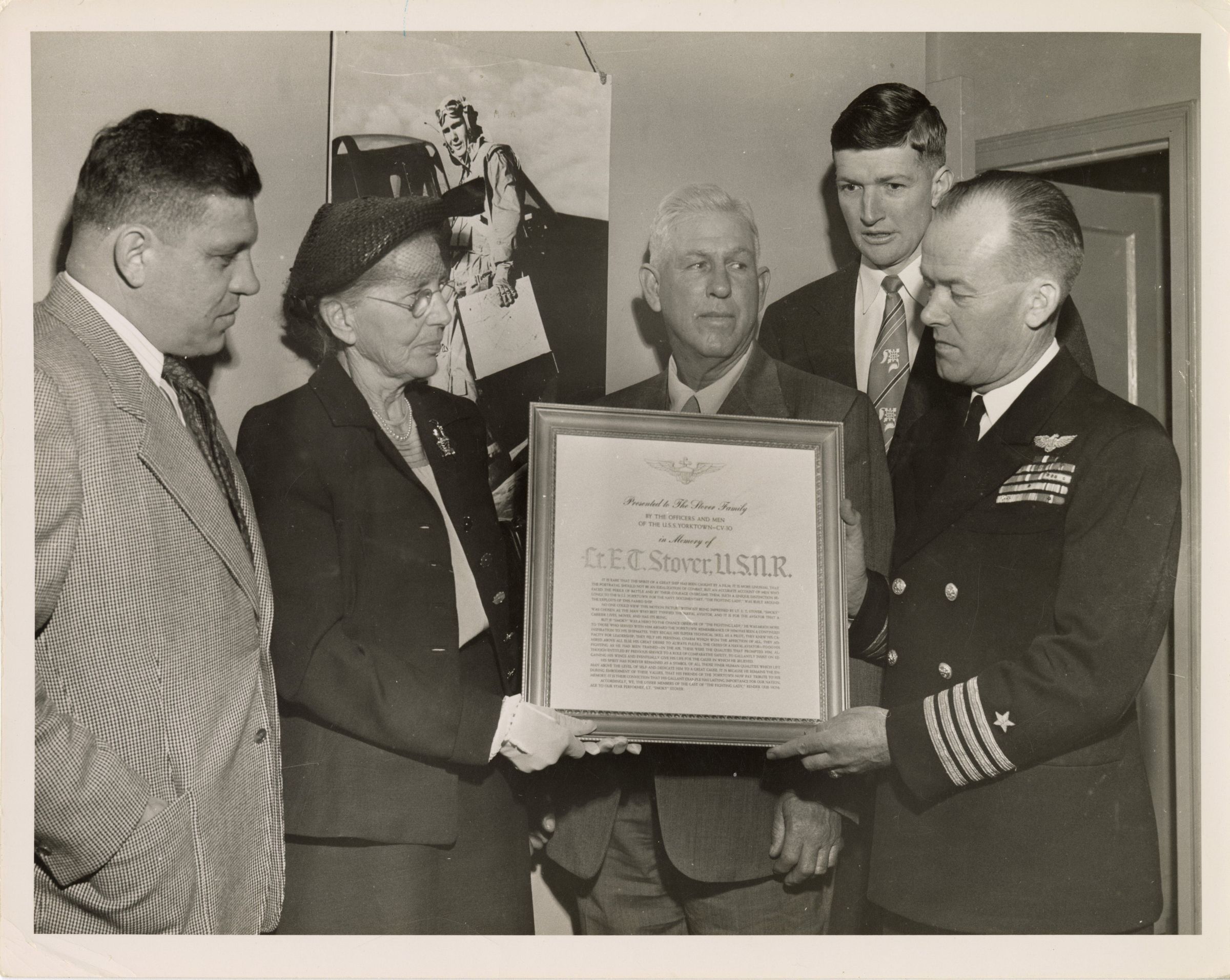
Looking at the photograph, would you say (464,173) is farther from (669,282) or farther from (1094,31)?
(1094,31)

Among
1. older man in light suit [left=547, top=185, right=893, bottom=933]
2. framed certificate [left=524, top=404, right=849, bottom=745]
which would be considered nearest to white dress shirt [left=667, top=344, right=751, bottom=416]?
older man in light suit [left=547, top=185, right=893, bottom=933]

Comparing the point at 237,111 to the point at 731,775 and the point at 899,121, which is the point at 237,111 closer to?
the point at 899,121

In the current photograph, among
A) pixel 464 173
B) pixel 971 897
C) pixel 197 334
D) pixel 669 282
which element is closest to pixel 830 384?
pixel 669 282

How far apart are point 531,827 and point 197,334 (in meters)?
1.15

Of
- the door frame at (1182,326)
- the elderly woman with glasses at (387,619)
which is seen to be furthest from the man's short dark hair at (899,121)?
the elderly woman with glasses at (387,619)

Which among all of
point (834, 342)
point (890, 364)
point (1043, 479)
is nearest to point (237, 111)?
point (834, 342)

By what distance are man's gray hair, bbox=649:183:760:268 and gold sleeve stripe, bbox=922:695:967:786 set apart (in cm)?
96

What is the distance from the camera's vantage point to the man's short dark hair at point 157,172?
2.09 m

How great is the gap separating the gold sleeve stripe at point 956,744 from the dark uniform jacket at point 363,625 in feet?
2.68

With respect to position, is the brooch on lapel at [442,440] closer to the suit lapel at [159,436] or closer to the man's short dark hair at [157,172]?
the suit lapel at [159,436]

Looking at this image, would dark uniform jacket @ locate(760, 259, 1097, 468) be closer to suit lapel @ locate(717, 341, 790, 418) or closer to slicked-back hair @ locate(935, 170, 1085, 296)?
suit lapel @ locate(717, 341, 790, 418)

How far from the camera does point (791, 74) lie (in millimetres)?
2357

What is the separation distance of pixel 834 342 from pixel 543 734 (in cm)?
100

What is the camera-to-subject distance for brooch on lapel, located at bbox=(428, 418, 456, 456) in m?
2.26
